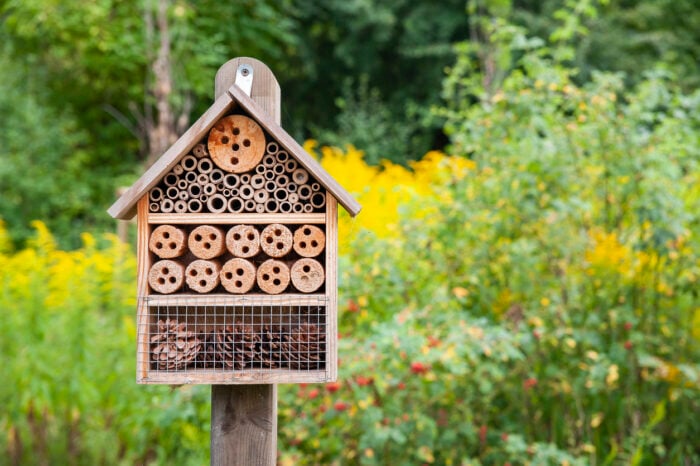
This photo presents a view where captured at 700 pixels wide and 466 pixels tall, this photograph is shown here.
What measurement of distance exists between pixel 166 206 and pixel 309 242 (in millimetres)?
342

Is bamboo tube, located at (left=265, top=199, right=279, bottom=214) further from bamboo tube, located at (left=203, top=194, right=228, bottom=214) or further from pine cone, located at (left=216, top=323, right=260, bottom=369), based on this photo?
pine cone, located at (left=216, top=323, right=260, bottom=369)

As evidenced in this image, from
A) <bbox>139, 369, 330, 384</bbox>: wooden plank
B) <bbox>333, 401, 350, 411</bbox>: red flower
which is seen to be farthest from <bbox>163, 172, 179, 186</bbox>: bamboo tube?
<bbox>333, 401, 350, 411</bbox>: red flower

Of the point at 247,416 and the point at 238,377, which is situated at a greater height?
the point at 238,377

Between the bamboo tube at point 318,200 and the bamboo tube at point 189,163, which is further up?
the bamboo tube at point 189,163

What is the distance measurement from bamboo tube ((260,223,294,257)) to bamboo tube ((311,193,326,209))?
0.09 m

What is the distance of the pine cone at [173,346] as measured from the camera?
5.90 feet

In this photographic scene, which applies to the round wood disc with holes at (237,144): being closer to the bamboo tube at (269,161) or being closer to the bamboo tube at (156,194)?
the bamboo tube at (269,161)

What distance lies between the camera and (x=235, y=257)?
1.82 meters

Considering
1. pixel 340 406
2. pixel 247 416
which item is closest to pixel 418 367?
pixel 340 406

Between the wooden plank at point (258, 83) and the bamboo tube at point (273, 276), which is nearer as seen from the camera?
the bamboo tube at point (273, 276)

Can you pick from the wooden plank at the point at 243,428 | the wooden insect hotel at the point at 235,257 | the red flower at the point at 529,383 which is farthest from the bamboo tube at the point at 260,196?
the red flower at the point at 529,383

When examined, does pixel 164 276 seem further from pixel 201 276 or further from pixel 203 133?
pixel 203 133

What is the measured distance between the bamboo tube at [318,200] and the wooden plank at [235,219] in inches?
1.1

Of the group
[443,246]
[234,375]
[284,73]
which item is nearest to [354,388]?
[443,246]
